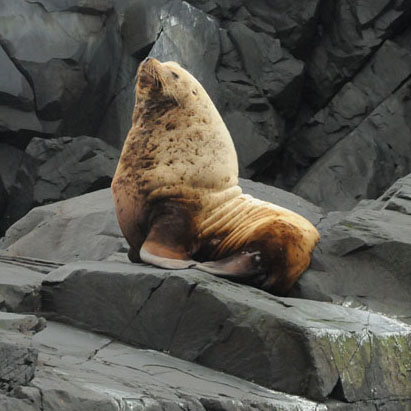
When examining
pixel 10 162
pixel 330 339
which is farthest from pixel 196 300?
pixel 10 162

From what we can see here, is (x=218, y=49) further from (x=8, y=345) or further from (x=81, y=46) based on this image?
(x=8, y=345)

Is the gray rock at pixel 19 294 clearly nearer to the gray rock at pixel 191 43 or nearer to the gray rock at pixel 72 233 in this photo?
the gray rock at pixel 72 233

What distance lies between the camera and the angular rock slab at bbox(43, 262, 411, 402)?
4.54 metres

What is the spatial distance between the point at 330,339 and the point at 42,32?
8884 mm

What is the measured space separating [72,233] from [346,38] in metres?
6.91

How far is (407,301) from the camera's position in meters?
5.79

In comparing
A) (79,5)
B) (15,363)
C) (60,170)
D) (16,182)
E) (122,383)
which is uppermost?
(79,5)

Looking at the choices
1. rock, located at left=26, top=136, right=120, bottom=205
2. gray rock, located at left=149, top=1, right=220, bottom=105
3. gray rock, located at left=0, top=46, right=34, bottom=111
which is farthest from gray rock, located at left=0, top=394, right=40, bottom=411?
gray rock, located at left=149, top=1, right=220, bottom=105

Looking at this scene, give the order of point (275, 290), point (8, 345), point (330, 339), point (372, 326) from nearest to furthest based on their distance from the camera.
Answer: point (8, 345), point (330, 339), point (372, 326), point (275, 290)

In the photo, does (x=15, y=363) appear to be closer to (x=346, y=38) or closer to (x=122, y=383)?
(x=122, y=383)

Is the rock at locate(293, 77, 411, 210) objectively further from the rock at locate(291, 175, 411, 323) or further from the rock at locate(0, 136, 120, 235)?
the rock at locate(291, 175, 411, 323)

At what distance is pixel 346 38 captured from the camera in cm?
1336

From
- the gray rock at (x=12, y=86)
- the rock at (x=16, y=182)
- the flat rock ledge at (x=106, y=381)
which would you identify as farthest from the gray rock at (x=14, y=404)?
the gray rock at (x=12, y=86)

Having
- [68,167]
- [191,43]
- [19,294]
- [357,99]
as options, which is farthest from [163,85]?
[357,99]
